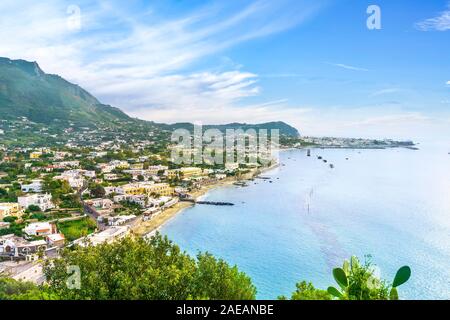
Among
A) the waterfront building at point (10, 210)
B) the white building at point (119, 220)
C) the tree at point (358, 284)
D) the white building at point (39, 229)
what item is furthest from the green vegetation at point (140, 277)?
the waterfront building at point (10, 210)

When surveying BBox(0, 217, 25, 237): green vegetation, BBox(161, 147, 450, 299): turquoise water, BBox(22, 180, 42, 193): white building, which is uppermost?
BBox(22, 180, 42, 193): white building

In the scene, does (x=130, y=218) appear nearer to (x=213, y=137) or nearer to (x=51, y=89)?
(x=213, y=137)

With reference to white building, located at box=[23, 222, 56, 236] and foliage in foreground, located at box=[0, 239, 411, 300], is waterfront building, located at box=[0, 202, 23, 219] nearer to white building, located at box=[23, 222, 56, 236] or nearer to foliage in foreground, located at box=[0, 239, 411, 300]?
white building, located at box=[23, 222, 56, 236]

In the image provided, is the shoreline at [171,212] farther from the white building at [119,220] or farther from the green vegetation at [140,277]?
the green vegetation at [140,277]

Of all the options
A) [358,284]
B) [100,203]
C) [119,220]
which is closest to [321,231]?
[119,220]

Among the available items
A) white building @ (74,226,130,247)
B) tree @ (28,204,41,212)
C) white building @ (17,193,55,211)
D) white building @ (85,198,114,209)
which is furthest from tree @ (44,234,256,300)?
white building @ (85,198,114,209)

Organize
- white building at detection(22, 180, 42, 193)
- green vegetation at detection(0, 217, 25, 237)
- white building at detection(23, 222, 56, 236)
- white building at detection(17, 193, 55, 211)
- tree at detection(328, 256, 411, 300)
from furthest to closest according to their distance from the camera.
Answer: white building at detection(22, 180, 42, 193) → white building at detection(17, 193, 55, 211) → green vegetation at detection(0, 217, 25, 237) → white building at detection(23, 222, 56, 236) → tree at detection(328, 256, 411, 300)

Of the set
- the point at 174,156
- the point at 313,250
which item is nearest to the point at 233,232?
the point at 313,250
